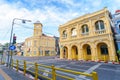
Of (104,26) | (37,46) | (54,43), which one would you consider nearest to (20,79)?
(104,26)

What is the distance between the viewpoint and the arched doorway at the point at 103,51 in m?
22.0

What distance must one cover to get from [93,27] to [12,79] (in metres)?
19.0

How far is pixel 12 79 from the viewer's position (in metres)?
8.42

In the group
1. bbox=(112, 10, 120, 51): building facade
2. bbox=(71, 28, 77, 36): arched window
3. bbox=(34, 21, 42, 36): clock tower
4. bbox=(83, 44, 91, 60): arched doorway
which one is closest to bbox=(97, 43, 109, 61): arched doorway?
bbox=(112, 10, 120, 51): building facade

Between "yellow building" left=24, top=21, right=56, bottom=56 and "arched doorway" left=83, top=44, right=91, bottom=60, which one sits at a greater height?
"yellow building" left=24, top=21, right=56, bottom=56

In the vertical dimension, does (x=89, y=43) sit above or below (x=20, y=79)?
above

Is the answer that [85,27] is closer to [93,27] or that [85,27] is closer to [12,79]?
[93,27]

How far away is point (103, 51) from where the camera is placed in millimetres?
23062

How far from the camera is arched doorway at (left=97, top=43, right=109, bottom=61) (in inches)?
867

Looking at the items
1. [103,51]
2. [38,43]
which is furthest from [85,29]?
[38,43]

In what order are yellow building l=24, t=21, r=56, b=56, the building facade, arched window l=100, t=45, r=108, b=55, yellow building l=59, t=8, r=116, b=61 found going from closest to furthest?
1. the building facade
2. yellow building l=59, t=8, r=116, b=61
3. arched window l=100, t=45, r=108, b=55
4. yellow building l=24, t=21, r=56, b=56

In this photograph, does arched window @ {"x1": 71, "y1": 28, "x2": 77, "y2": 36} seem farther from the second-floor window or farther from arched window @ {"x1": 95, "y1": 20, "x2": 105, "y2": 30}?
arched window @ {"x1": 95, "y1": 20, "x2": 105, "y2": 30}

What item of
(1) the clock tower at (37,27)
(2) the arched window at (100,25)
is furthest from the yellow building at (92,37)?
(1) the clock tower at (37,27)

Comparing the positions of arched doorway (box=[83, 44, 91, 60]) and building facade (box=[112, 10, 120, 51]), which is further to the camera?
arched doorway (box=[83, 44, 91, 60])
